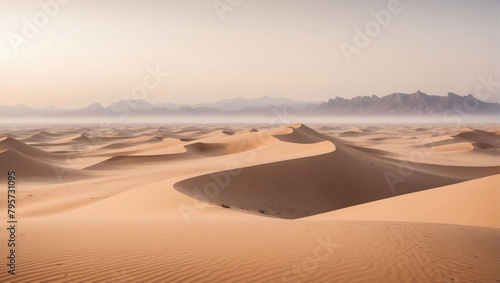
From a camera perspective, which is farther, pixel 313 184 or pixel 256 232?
pixel 313 184

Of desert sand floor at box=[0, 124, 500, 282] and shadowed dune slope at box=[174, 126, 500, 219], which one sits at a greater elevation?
desert sand floor at box=[0, 124, 500, 282]

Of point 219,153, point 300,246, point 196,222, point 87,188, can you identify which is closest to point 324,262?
point 300,246

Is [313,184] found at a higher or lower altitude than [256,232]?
lower

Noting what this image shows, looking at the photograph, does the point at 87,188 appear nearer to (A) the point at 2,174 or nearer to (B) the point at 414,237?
(A) the point at 2,174

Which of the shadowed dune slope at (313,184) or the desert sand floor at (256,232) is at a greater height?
the desert sand floor at (256,232)

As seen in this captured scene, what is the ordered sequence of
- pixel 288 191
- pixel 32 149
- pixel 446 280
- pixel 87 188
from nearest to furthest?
pixel 446 280 < pixel 288 191 < pixel 87 188 < pixel 32 149

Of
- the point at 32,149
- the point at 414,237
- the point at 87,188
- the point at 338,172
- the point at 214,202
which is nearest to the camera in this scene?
the point at 414,237

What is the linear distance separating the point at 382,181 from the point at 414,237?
15242 millimetres

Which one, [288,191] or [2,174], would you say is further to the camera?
[2,174]

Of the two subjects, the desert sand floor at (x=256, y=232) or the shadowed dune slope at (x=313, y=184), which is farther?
the shadowed dune slope at (x=313, y=184)

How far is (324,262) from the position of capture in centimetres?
591

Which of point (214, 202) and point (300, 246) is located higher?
point (300, 246)

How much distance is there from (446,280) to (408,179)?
63.7ft

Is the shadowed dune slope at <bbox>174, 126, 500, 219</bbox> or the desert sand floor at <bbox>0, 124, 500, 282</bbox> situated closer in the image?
the desert sand floor at <bbox>0, 124, 500, 282</bbox>
